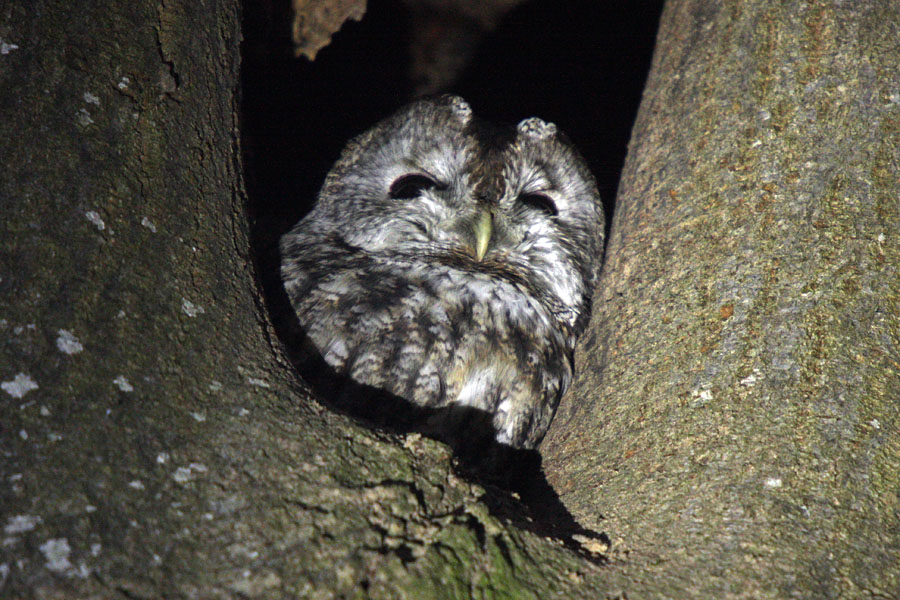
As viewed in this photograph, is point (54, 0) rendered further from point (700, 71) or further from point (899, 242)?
point (899, 242)

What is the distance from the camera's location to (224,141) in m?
1.32

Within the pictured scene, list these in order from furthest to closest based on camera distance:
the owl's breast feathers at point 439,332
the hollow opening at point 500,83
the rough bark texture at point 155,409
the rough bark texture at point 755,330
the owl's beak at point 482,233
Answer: the hollow opening at point 500,83 < the owl's beak at point 482,233 < the owl's breast feathers at point 439,332 < the rough bark texture at point 755,330 < the rough bark texture at point 155,409

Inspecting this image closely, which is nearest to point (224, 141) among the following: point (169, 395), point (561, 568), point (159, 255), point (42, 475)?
point (159, 255)

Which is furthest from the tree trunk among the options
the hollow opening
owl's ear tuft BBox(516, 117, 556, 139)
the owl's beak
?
the hollow opening

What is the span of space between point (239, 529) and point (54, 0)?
0.90 metres

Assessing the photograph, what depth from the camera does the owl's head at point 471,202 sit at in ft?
6.68

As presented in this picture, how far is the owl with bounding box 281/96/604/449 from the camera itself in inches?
69.9

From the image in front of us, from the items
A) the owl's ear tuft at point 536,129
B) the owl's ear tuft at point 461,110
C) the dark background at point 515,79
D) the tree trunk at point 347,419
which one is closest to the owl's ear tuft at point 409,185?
the owl's ear tuft at point 461,110

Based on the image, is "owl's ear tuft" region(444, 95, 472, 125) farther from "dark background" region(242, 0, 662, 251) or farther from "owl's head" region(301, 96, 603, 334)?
"dark background" region(242, 0, 662, 251)

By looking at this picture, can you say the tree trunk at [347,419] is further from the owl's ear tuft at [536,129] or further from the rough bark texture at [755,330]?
the owl's ear tuft at [536,129]

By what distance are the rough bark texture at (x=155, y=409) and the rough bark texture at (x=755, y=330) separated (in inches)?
10.2

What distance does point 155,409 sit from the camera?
0.92 meters

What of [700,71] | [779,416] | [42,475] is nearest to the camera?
[42,475]

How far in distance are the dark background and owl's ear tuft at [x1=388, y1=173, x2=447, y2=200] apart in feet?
3.67
